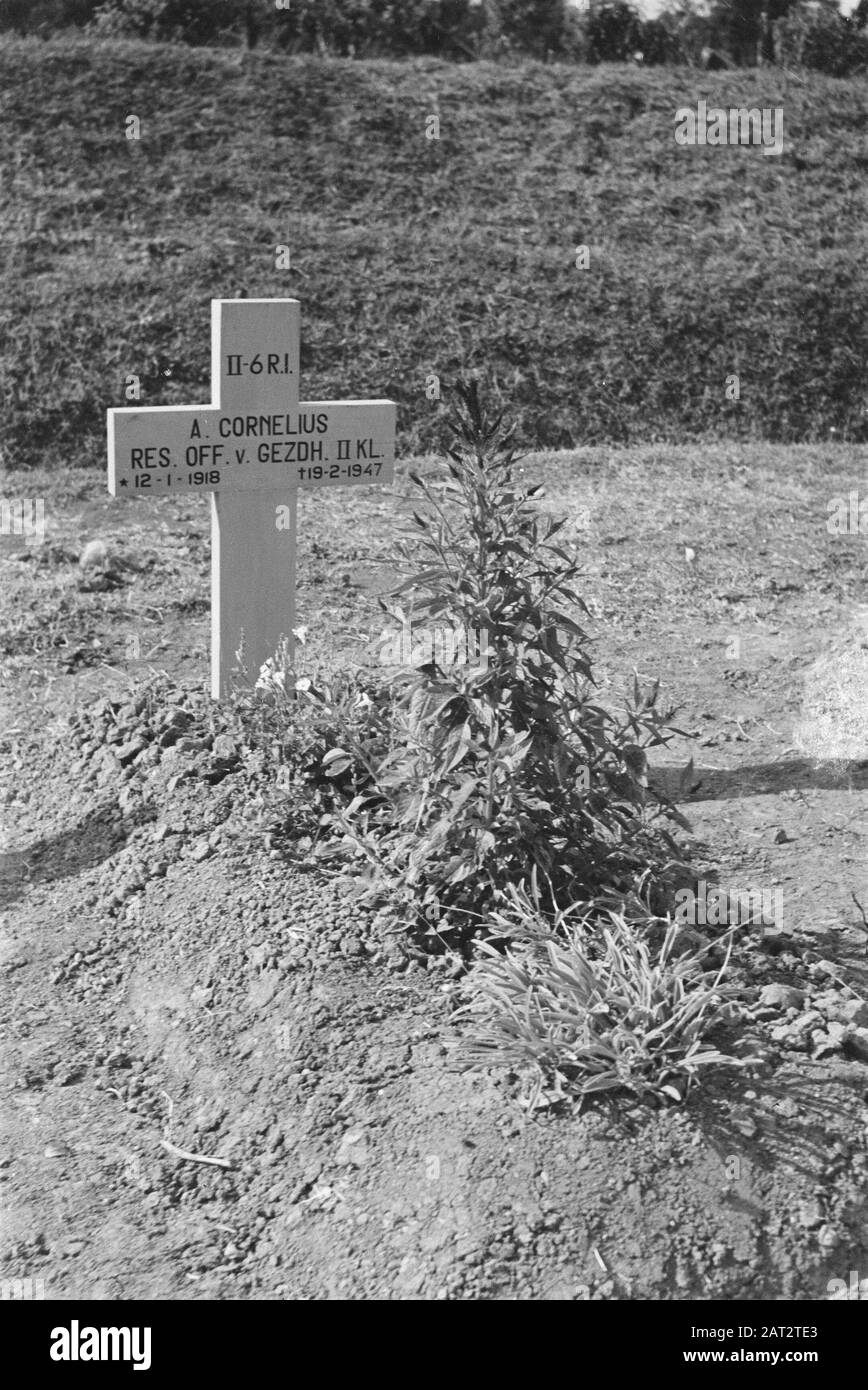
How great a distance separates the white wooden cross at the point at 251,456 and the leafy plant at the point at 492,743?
1.41m

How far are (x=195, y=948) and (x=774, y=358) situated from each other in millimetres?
9135

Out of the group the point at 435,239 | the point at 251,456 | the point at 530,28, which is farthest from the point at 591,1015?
the point at 530,28

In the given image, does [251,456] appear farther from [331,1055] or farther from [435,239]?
[435,239]

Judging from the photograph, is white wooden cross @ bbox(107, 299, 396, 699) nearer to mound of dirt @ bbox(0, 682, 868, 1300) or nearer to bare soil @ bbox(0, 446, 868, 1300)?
bare soil @ bbox(0, 446, 868, 1300)

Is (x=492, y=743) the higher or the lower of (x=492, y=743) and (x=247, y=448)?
the lower

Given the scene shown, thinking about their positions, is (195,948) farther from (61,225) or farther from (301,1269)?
(61,225)

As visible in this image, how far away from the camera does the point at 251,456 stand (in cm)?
481

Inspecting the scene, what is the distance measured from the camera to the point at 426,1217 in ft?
8.93

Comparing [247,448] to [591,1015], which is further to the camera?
[247,448]

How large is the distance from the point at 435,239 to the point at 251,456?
7.96 m

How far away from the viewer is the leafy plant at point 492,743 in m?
3.34

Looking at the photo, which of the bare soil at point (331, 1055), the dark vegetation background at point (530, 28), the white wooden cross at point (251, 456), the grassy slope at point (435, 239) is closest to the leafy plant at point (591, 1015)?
the bare soil at point (331, 1055)

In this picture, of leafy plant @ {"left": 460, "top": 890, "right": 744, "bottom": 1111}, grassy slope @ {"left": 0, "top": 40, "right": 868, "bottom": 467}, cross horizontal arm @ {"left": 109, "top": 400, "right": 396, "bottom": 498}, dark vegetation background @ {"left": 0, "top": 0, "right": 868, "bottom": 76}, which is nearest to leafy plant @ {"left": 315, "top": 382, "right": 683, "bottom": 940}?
leafy plant @ {"left": 460, "top": 890, "right": 744, "bottom": 1111}

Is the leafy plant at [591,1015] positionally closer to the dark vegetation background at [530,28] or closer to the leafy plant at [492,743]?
the leafy plant at [492,743]
